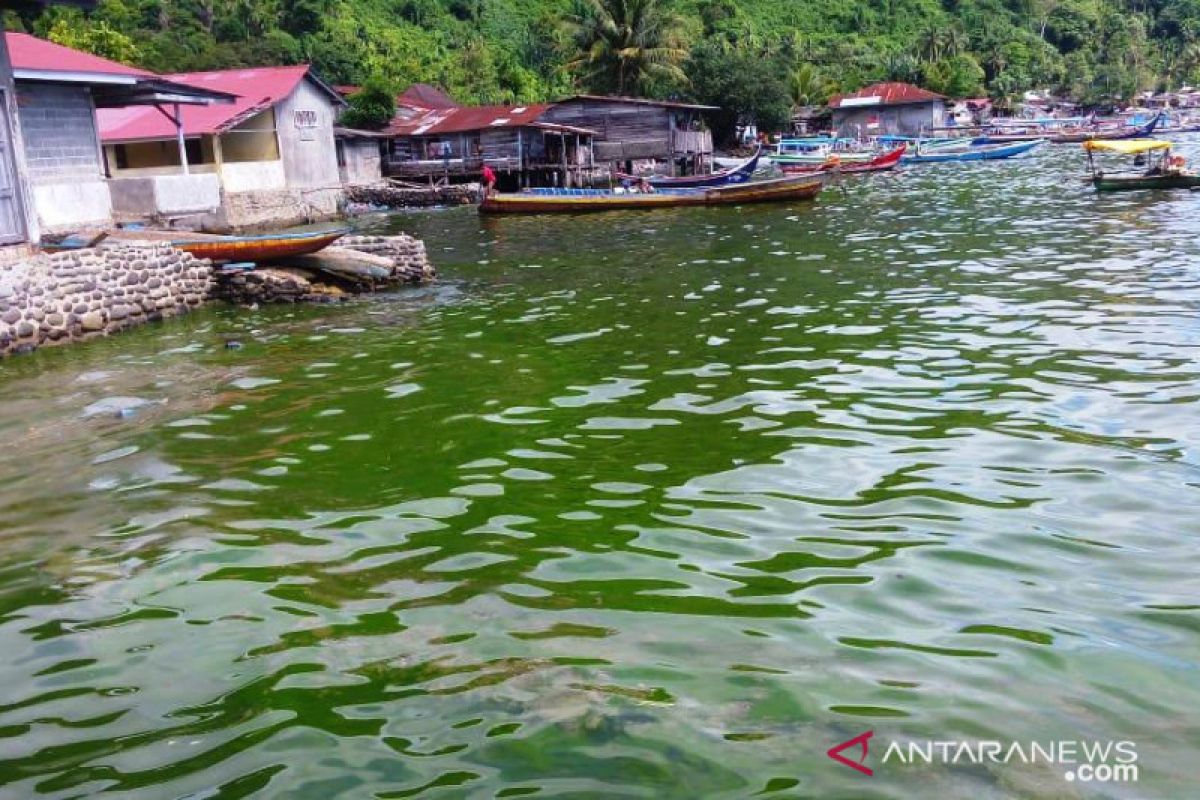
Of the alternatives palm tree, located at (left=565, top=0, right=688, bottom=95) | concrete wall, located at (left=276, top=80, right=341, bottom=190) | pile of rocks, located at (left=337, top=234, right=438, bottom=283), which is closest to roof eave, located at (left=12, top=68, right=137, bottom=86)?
pile of rocks, located at (left=337, top=234, right=438, bottom=283)

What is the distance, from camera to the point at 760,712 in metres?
3.95

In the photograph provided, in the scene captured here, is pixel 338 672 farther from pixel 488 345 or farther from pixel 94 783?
pixel 488 345

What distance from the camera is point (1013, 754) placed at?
11.9 ft

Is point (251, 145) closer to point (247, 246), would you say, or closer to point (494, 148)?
point (494, 148)

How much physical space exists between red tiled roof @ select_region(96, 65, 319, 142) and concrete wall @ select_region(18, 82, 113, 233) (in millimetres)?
8668

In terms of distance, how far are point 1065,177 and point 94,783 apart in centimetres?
3848

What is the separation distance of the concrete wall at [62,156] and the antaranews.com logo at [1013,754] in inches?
771

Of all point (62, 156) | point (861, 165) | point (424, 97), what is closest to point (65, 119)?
point (62, 156)

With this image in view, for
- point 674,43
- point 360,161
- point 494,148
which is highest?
point 674,43

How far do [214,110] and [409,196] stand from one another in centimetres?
989

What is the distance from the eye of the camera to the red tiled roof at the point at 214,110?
30531 millimetres

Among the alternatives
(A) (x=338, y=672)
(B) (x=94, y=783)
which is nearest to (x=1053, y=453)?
(A) (x=338, y=672)

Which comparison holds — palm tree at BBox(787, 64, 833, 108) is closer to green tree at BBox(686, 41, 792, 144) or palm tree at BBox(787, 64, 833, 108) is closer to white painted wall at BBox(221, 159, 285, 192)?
green tree at BBox(686, 41, 792, 144)

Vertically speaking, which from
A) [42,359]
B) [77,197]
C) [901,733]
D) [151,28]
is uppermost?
[151,28]
